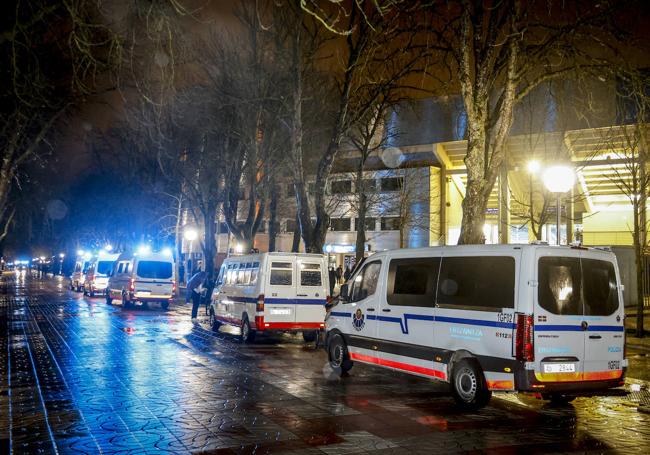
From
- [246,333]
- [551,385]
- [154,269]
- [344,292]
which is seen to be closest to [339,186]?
[154,269]

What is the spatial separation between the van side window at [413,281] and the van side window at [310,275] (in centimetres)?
605

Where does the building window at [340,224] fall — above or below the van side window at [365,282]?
above

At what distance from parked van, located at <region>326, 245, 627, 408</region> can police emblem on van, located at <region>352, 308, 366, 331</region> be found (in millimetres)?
1179

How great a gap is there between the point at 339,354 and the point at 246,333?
213 inches

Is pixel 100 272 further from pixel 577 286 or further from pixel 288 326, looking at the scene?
pixel 577 286

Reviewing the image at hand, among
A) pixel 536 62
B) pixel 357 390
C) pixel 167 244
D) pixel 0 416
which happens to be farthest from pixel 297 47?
pixel 167 244

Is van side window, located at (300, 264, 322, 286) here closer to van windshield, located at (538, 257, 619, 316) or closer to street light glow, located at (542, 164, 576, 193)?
street light glow, located at (542, 164, 576, 193)

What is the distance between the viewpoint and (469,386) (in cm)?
898

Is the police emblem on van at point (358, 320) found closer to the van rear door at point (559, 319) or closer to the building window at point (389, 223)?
the van rear door at point (559, 319)

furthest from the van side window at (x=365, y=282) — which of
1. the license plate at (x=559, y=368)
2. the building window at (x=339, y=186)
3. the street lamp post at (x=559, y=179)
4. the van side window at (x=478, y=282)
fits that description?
the building window at (x=339, y=186)

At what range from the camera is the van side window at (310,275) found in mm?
16739

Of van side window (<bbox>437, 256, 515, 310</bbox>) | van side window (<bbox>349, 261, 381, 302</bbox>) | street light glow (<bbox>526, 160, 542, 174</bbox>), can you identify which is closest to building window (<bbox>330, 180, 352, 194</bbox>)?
street light glow (<bbox>526, 160, 542, 174</bbox>)

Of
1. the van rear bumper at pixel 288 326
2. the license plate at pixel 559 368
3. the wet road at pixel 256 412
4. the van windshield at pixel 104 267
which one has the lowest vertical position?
the wet road at pixel 256 412

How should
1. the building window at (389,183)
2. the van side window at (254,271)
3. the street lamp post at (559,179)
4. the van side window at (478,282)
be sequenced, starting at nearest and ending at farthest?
1. the van side window at (478,282)
2. the street lamp post at (559,179)
3. the van side window at (254,271)
4. the building window at (389,183)
